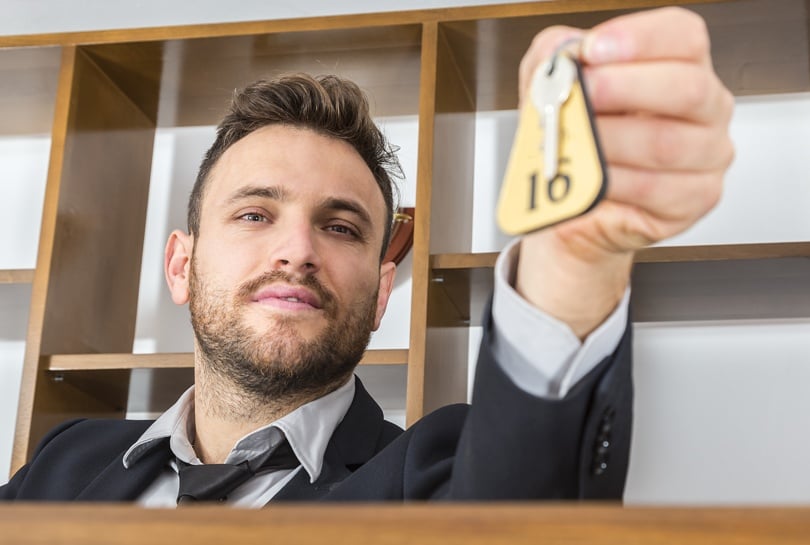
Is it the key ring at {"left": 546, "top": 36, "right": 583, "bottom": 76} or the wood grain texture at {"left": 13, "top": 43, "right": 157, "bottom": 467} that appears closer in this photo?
the key ring at {"left": 546, "top": 36, "right": 583, "bottom": 76}

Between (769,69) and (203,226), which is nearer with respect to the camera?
(203,226)

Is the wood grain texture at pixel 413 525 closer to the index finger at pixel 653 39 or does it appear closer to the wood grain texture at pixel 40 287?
the index finger at pixel 653 39

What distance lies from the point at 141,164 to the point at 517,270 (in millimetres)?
1951

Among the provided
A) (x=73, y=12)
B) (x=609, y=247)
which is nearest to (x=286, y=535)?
(x=609, y=247)

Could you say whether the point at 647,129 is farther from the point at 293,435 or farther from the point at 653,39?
the point at 293,435

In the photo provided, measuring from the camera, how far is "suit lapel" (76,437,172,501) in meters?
1.70

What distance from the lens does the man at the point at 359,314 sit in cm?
85

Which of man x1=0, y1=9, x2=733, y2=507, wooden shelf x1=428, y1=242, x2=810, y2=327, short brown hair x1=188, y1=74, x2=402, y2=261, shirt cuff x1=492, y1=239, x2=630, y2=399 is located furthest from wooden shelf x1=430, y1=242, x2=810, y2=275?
shirt cuff x1=492, y1=239, x2=630, y2=399

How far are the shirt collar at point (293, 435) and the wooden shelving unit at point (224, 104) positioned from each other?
38cm

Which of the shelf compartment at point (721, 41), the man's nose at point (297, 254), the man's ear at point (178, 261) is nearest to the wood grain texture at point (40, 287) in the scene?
the man's ear at point (178, 261)

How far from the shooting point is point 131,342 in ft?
8.93

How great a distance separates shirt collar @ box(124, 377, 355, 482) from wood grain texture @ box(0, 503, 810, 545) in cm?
107

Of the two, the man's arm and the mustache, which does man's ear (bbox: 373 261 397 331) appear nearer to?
the mustache

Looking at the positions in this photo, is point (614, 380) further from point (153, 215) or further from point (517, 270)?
point (153, 215)
